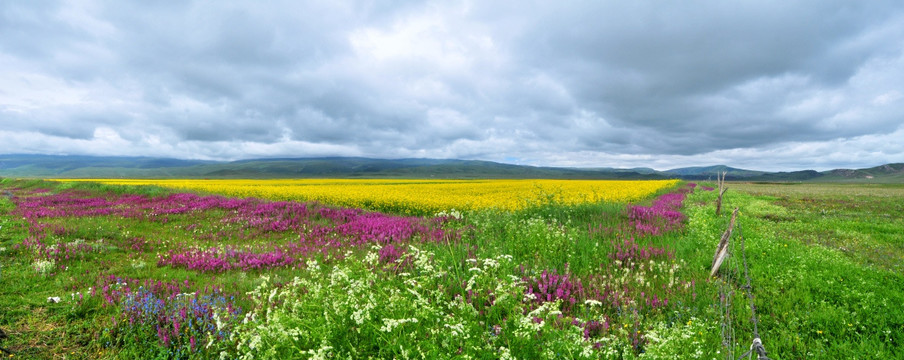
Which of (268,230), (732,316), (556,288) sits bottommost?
(268,230)

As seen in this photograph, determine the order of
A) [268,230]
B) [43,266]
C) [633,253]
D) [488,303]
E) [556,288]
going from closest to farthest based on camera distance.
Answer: [488,303], [556,288], [43,266], [633,253], [268,230]

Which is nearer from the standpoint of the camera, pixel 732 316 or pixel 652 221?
pixel 732 316

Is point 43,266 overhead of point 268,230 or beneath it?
overhead

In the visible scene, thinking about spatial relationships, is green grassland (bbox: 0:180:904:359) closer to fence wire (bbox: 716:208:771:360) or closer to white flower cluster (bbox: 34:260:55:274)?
fence wire (bbox: 716:208:771:360)

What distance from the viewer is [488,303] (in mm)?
4762

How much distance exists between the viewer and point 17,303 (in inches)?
228

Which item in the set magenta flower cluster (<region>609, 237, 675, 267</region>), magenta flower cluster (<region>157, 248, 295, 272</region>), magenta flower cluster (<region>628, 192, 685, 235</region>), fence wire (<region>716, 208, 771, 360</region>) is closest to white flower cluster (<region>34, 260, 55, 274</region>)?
magenta flower cluster (<region>157, 248, 295, 272</region>)

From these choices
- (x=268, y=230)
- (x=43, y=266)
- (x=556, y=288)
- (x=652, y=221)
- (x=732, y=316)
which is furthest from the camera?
(x=268, y=230)

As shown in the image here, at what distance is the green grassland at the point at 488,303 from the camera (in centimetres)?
312

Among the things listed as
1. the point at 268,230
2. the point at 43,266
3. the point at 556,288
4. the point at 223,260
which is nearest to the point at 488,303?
the point at 556,288

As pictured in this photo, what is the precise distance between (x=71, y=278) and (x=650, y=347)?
9.79 metres

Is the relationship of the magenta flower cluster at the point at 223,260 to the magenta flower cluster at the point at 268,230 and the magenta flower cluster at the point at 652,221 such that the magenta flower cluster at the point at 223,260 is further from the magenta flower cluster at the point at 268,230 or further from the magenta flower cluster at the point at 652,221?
the magenta flower cluster at the point at 652,221

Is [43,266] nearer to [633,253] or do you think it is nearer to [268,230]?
[268,230]

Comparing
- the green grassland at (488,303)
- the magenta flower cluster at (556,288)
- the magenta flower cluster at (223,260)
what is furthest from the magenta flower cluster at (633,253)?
the magenta flower cluster at (223,260)
